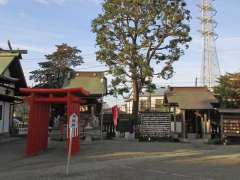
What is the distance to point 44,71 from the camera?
178ft

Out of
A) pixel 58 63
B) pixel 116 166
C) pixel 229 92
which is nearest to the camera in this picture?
pixel 116 166

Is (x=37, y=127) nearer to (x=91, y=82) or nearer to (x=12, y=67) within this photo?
(x=12, y=67)

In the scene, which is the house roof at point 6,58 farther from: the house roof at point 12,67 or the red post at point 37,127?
the red post at point 37,127

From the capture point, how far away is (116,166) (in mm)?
15992

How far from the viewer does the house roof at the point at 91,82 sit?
36.5 meters

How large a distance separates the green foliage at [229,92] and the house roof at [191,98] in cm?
233

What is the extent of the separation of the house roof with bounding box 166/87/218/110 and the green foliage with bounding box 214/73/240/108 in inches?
91.6

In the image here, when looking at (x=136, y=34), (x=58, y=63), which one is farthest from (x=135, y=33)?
(x=58, y=63)

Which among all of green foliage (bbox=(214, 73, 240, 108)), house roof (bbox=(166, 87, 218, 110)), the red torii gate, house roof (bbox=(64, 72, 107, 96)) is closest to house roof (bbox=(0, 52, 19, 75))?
the red torii gate

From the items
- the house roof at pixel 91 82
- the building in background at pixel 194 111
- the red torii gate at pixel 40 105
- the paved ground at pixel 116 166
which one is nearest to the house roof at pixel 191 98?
the building in background at pixel 194 111

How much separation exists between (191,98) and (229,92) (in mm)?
5218

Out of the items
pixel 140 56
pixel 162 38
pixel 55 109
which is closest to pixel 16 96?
pixel 55 109

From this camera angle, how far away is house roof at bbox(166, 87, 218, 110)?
1339 inches

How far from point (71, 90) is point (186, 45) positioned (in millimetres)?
17762
